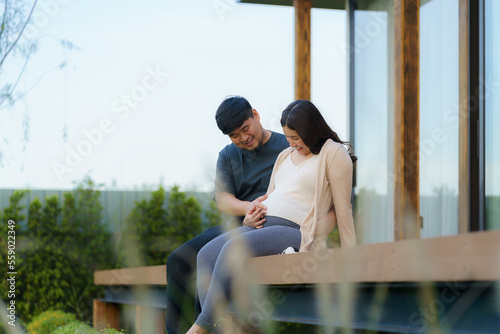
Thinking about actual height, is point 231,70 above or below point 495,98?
above

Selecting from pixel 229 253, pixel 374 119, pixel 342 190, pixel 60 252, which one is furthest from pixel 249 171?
pixel 60 252

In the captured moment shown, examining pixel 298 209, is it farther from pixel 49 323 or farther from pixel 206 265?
pixel 49 323

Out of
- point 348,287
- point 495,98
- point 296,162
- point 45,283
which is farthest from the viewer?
point 45,283

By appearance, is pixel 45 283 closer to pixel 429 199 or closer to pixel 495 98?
pixel 429 199

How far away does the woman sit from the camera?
221 cm

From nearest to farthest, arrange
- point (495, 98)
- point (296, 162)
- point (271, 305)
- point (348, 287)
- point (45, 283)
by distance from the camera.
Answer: point (348, 287), point (271, 305), point (296, 162), point (495, 98), point (45, 283)

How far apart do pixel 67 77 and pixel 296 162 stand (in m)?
3.69

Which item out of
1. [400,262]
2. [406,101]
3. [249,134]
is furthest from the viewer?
[406,101]

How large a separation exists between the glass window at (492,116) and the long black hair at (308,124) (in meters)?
2.28

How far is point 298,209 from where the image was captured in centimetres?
250

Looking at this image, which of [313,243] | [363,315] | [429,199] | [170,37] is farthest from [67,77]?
[363,315]

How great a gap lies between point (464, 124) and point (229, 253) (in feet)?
9.90

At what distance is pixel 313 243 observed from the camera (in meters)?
2.31

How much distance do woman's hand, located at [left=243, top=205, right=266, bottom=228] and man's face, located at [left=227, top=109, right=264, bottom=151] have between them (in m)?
0.44
